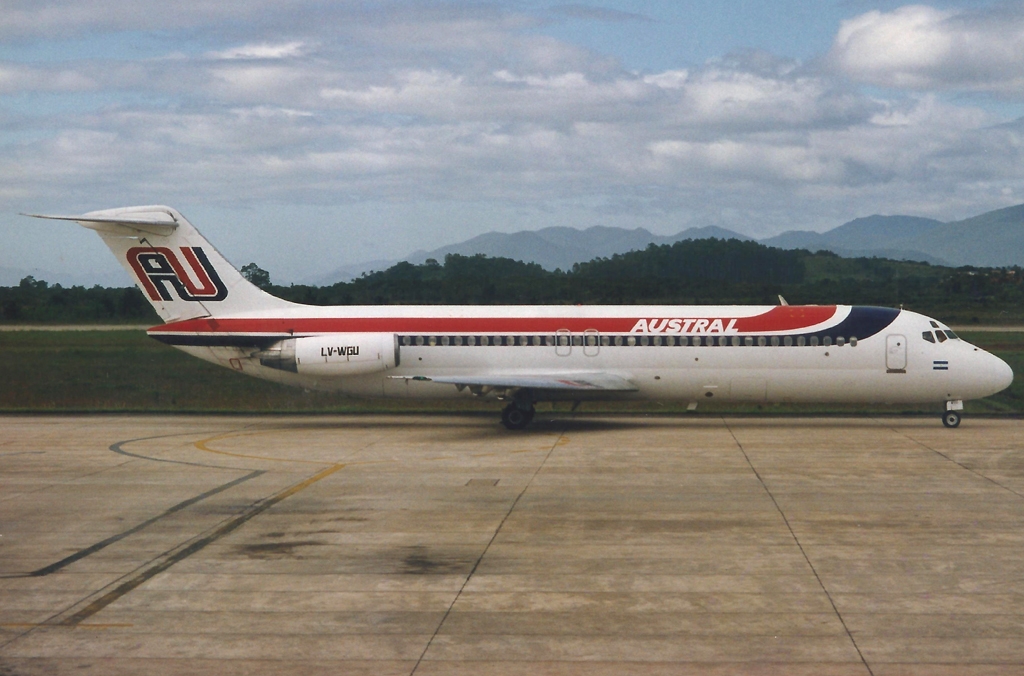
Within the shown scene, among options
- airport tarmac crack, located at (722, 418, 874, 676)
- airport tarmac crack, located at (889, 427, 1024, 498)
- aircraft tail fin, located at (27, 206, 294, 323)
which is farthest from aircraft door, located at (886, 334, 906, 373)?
aircraft tail fin, located at (27, 206, 294, 323)

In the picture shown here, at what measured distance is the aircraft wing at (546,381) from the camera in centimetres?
2584

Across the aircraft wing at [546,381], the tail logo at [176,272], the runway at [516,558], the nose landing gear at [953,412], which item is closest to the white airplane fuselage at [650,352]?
the aircraft wing at [546,381]

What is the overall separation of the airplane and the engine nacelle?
0.03 m

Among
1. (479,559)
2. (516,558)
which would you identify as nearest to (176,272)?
(479,559)

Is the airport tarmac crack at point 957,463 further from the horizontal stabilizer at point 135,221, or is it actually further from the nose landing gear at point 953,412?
the horizontal stabilizer at point 135,221

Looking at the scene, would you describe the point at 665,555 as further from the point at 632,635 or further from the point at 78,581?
the point at 78,581

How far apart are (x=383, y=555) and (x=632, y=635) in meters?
4.53

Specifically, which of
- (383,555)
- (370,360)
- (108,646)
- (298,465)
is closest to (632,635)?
(383,555)

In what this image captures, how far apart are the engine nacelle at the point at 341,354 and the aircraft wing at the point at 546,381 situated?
0.79m

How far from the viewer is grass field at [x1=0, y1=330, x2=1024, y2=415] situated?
32500mm

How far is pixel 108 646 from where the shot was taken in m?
10.4

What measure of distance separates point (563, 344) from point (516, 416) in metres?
2.33

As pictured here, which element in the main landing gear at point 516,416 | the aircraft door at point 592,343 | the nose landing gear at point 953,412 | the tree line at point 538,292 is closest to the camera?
the nose landing gear at point 953,412

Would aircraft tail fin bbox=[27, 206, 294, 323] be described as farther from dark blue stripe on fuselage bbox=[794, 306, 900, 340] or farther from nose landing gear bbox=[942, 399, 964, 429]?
nose landing gear bbox=[942, 399, 964, 429]
